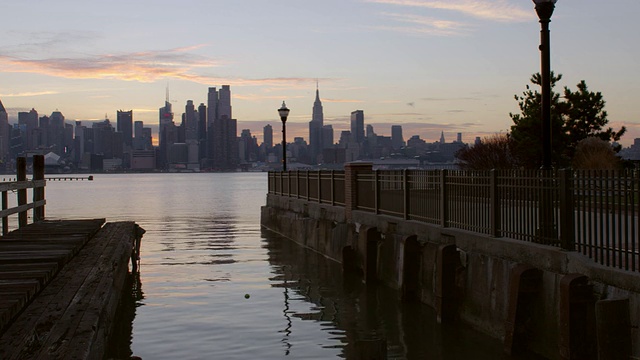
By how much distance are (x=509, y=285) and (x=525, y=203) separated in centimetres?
145

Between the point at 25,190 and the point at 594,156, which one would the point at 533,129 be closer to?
the point at 594,156

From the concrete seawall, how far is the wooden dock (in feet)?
19.3

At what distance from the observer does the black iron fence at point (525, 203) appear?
33.8ft

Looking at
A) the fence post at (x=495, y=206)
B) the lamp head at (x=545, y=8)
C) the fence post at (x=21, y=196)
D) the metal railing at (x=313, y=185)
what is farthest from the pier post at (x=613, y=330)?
the metal railing at (x=313, y=185)

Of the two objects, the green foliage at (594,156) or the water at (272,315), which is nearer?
the water at (272,315)

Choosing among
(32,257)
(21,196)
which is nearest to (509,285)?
(32,257)

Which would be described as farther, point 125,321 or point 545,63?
point 125,321

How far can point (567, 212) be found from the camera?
11.3 meters

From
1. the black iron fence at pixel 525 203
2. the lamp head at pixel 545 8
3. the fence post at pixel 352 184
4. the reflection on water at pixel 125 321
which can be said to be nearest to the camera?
the black iron fence at pixel 525 203

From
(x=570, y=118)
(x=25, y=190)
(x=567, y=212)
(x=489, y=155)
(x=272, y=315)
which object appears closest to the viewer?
(x=567, y=212)

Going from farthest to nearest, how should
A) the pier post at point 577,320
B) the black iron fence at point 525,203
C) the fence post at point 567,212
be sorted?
the fence post at point 567,212
the black iron fence at point 525,203
the pier post at point 577,320

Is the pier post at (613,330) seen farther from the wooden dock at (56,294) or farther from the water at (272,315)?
the wooden dock at (56,294)

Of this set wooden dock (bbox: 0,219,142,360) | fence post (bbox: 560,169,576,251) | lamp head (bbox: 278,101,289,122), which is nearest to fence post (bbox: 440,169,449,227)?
fence post (bbox: 560,169,576,251)

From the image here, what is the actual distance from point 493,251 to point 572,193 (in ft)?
8.02
